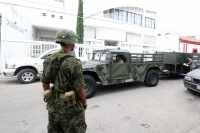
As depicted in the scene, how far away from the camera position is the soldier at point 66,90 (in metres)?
1.61

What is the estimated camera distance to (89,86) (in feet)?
15.6

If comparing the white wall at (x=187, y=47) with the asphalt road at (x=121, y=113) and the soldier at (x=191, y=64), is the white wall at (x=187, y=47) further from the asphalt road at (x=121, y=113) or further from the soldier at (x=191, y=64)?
the asphalt road at (x=121, y=113)

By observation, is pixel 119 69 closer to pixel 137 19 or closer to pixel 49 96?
pixel 49 96

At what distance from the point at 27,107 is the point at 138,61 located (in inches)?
173

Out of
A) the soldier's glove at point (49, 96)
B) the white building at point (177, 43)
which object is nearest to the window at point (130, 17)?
the white building at point (177, 43)

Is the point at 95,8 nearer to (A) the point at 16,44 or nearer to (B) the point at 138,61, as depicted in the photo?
(A) the point at 16,44

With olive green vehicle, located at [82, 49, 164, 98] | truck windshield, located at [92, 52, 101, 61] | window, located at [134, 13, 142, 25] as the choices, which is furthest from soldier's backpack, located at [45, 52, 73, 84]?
window, located at [134, 13, 142, 25]

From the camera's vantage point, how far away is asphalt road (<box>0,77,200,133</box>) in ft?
9.58

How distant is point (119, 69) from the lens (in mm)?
5332

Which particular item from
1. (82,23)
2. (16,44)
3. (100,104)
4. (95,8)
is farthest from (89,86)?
(95,8)

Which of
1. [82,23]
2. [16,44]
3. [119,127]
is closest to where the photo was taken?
[119,127]

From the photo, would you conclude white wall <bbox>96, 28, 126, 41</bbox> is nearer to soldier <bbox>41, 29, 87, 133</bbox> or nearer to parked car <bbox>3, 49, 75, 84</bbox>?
parked car <bbox>3, 49, 75, 84</bbox>

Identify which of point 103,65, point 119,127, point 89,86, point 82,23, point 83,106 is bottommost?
point 119,127

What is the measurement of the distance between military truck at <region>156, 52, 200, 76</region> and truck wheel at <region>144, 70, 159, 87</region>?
2.02 metres
